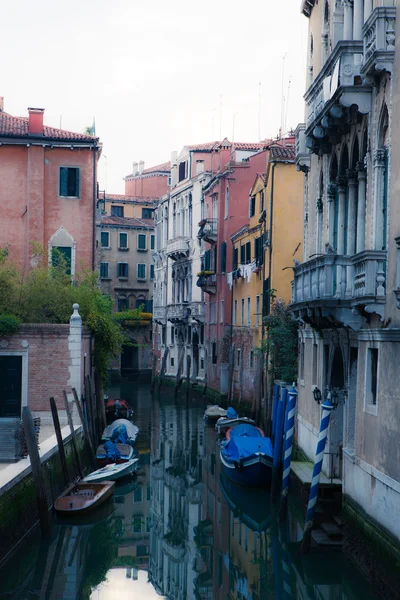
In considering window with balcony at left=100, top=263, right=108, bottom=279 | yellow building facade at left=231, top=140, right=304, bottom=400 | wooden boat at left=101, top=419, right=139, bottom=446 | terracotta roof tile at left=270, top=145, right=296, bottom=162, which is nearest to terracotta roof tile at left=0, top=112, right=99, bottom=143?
terracotta roof tile at left=270, top=145, right=296, bottom=162

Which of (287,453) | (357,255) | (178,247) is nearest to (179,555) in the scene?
(287,453)

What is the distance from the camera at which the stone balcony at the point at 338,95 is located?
11062 mm

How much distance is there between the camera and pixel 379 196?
10.5 meters

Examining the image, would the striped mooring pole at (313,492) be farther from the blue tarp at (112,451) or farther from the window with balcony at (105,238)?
the window with balcony at (105,238)

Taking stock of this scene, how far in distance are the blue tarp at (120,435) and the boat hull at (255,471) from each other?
4.18m

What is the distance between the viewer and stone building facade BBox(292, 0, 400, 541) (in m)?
9.66

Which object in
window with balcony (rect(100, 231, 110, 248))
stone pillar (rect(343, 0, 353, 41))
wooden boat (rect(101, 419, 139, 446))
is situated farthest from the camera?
window with balcony (rect(100, 231, 110, 248))

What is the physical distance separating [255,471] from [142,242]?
33.1 metres

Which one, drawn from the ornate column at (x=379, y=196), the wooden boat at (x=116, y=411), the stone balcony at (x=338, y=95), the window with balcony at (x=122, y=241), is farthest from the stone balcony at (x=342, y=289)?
the window with balcony at (x=122, y=241)

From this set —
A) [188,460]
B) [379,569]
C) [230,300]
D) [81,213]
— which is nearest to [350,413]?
[379,569]

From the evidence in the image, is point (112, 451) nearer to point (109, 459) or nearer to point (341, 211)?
point (109, 459)

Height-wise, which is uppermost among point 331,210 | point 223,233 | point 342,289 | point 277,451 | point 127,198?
point 127,198

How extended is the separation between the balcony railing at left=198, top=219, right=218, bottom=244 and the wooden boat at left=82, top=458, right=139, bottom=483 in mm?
17222

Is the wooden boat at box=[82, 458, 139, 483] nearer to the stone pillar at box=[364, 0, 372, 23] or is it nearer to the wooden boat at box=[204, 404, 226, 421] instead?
the wooden boat at box=[204, 404, 226, 421]
